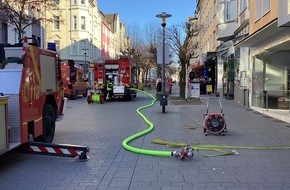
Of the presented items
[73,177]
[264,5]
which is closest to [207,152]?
[73,177]

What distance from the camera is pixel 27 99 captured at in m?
7.85

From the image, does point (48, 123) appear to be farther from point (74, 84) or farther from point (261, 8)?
point (74, 84)

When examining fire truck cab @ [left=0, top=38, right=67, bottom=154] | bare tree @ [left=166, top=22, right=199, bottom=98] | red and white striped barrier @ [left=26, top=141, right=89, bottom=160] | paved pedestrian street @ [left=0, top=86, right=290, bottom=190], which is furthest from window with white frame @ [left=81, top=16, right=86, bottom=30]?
red and white striped barrier @ [left=26, top=141, right=89, bottom=160]

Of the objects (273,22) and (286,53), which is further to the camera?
(286,53)

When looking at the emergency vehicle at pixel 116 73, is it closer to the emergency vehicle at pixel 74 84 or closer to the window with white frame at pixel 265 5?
the emergency vehicle at pixel 74 84

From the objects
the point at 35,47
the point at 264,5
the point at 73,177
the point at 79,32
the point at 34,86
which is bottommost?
the point at 73,177

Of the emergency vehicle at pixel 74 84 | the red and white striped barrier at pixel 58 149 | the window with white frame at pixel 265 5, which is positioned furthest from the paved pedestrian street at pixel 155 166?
the emergency vehicle at pixel 74 84

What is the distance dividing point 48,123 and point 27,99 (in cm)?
199

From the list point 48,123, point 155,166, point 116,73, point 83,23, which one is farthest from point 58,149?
point 83,23

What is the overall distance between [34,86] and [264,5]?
11625 mm

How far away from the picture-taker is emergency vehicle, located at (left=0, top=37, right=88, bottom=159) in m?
7.37

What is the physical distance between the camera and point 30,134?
8266mm

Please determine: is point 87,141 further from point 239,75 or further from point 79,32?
point 79,32

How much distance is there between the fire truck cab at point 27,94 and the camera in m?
7.37
